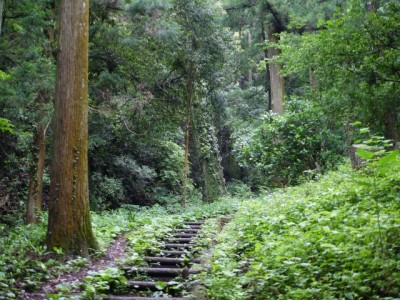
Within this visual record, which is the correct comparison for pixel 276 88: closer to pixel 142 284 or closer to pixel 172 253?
pixel 172 253

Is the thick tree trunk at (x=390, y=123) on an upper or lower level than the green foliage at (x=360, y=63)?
lower

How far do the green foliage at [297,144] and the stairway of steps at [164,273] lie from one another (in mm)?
7166

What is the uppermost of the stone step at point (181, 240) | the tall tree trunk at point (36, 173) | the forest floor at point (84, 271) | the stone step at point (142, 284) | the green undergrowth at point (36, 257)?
the tall tree trunk at point (36, 173)

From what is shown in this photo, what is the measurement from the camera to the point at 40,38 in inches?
438

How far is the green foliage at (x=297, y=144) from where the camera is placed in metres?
13.9

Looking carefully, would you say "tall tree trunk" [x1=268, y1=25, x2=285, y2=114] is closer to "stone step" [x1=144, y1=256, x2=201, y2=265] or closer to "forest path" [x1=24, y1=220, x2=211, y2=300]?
"forest path" [x1=24, y1=220, x2=211, y2=300]

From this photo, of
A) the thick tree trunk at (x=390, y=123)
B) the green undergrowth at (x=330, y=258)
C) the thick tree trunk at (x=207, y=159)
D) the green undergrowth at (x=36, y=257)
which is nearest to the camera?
the green undergrowth at (x=330, y=258)

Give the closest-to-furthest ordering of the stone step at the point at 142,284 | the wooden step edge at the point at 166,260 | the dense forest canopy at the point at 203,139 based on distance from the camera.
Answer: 1. the dense forest canopy at the point at 203,139
2. the stone step at the point at 142,284
3. the wooden step edge at the point at 166,260

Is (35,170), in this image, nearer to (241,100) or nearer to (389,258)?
(389,258)

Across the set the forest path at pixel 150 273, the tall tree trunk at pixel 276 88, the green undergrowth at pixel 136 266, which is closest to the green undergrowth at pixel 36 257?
the green undergrowth at pixel 136 266

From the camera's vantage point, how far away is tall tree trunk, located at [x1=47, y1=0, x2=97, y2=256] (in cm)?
669

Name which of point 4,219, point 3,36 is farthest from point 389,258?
point 4,219

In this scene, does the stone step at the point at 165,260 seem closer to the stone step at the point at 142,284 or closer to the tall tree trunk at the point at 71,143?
the tall tree trunk at the point at 71,143

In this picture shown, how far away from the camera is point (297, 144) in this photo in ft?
47.4
